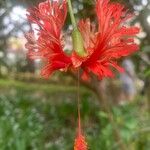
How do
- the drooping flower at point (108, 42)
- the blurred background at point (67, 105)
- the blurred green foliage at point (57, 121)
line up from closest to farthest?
1. the drooping flower at point (108, 42)
2. the blurred background at point (67, 105)
3. the blurred green foliage at point (57, 121)

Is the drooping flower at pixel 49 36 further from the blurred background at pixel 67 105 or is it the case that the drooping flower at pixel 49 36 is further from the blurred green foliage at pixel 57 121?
the blurred green foliage at pixel 57 121

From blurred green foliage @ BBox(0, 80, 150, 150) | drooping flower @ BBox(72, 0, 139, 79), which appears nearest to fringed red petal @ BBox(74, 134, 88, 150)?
drooping flower @ BBox(72, 0, 139, 79)

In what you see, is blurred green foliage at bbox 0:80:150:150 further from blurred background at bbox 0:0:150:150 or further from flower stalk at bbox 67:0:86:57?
flower stalk at bbox 67:0:86:57

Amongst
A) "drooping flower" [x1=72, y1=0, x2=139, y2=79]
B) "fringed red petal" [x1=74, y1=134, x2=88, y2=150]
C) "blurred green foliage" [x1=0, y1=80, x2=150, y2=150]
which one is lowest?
"blurred green foliage" [x1=0, y1=80, x2=150, y2=150]

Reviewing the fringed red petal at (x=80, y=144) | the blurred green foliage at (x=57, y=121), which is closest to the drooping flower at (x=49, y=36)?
the fringed red petal at (x=80, y=144)

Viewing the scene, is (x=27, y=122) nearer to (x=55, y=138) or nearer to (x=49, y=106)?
(x=55, y=138)

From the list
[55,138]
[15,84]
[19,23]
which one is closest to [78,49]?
[19,23]
